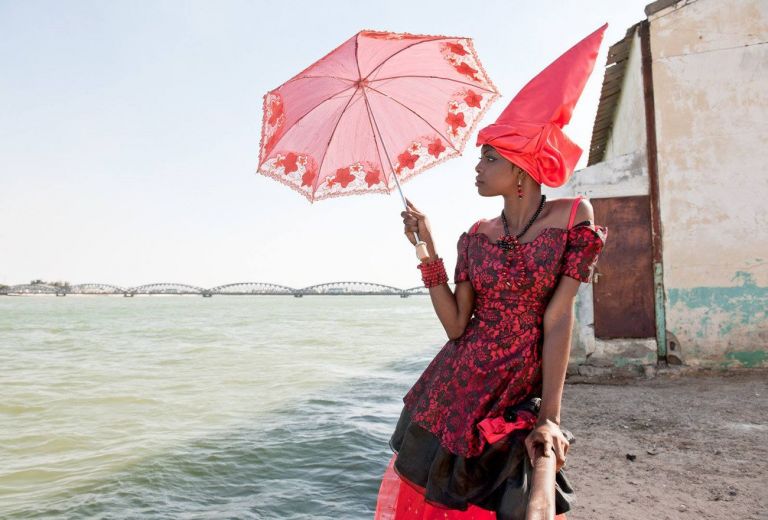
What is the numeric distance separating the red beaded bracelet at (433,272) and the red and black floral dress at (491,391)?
0.10 metres

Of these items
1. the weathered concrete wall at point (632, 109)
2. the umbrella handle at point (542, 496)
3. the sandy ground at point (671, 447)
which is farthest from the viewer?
the weathered concrete wall at point (632, 109)

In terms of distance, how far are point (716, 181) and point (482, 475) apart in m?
7.09

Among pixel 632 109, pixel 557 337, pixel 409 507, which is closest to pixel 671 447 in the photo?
pixel 409 507

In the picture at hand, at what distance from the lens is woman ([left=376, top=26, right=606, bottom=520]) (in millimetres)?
1627

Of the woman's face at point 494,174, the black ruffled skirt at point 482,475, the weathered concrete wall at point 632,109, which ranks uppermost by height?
the weathered concrete wall at point 632,109

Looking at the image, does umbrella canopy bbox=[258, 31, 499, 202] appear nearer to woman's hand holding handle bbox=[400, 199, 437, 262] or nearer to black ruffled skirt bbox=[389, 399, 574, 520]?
woman's hand holding handle bbox=[400, 199, 437, 262]

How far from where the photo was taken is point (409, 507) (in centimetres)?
189

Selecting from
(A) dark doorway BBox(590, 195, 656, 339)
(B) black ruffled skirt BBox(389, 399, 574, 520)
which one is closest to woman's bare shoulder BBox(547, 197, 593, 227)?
(B) black ruffled skirt BBox(389, 399, 574, 520)

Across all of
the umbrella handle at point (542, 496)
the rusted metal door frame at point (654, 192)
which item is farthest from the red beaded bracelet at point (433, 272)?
the rusted metal door frame at point (654, 192)

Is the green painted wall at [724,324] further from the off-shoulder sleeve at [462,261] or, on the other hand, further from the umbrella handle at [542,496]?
the umbrella handle at [542,496]

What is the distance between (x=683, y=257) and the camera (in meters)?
7.43

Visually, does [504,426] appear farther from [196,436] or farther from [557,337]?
[196,436]

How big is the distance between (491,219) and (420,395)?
62 centimetres

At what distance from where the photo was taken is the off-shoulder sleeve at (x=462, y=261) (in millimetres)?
1884
